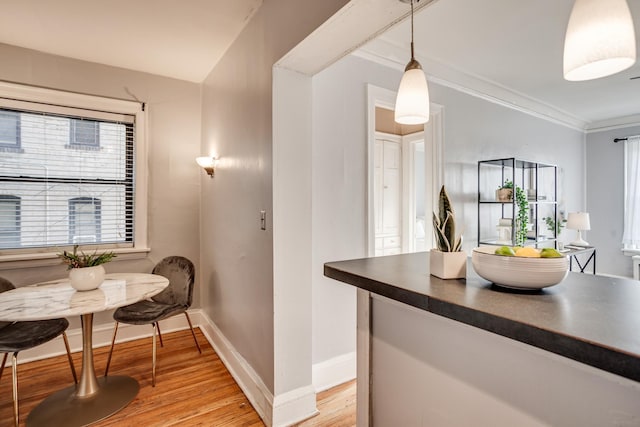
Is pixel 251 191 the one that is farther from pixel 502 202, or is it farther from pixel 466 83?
pixel 502 202

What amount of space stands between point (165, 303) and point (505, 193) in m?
3.46

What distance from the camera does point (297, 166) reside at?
1.91m

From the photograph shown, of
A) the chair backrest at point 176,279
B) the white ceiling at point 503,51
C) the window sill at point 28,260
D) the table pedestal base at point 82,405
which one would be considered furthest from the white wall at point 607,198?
the window sill at point 28,260

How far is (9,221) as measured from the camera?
2.60m

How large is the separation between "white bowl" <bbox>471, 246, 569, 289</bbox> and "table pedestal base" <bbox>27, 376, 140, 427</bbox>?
235 cm

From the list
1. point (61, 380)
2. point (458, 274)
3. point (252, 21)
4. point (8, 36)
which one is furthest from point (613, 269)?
point (8, 36)

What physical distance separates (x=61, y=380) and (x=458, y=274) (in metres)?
2.91

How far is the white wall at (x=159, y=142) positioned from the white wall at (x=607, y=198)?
582cm

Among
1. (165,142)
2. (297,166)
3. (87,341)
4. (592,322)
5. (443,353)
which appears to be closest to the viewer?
(592,322)

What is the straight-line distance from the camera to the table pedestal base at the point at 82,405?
1873 mm

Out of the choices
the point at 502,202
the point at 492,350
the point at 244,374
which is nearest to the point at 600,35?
the point at 492,350

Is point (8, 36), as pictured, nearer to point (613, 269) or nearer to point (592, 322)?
point (592, 322)

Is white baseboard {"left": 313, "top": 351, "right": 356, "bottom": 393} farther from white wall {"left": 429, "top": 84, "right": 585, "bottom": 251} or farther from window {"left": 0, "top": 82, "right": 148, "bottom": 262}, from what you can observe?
window {"left": 0, "top": 82, "right": 148, "bottom": 262}

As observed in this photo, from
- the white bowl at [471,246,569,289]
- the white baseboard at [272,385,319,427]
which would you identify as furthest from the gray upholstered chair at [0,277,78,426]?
the white bowl at [471,246,569,289]
